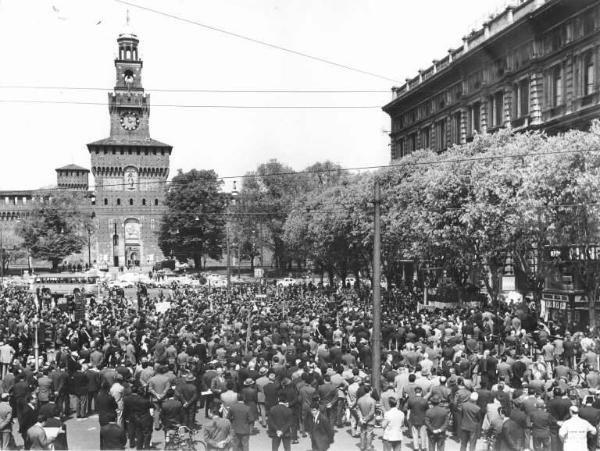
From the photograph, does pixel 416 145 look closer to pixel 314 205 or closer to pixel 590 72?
pixel 314 205

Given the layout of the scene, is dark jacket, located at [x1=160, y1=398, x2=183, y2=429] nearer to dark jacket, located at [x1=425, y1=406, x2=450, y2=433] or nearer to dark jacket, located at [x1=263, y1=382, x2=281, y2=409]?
dark jacket, located at [x1=263, y1=382, x2=281, y2=409]

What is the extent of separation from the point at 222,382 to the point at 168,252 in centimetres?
8236

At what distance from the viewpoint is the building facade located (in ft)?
364

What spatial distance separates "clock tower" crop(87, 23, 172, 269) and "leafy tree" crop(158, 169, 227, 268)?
14895 mm

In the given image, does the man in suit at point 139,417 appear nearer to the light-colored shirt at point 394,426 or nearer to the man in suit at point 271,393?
the man in suit at point 271,393

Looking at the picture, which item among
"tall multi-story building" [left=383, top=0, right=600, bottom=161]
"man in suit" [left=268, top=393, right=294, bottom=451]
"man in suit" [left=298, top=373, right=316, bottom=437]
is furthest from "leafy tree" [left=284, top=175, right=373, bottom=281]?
"man in suit" [left=268, top=393, right=294, bottom=451]

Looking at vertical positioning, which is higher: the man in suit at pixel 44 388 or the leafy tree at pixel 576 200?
the leafy tree at pixel 576 200

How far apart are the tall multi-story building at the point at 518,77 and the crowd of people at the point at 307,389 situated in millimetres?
18520

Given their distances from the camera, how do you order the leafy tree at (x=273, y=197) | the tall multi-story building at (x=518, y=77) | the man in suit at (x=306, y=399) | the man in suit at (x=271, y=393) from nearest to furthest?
→ the man in suit at (x=306, y=399)
the man in suit at (x=271, y=393)
the tall multi-story building at (x=518, y=77)
the leafy tree at (x=273, y=197)

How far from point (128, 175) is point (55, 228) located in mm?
19554

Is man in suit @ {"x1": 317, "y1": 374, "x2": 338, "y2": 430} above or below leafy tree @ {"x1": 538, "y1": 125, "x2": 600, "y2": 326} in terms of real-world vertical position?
below

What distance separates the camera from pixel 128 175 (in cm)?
11288

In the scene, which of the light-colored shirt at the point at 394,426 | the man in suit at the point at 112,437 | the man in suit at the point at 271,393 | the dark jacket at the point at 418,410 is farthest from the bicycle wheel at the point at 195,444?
the dark jacket at the point at 418,410

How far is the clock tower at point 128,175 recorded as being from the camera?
111062 mm
